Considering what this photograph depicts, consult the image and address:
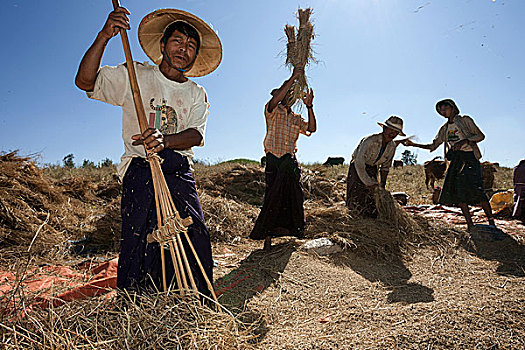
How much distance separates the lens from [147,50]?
1.98m

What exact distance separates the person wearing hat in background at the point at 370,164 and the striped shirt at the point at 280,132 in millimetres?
1010

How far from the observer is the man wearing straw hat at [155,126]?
1.56 metres

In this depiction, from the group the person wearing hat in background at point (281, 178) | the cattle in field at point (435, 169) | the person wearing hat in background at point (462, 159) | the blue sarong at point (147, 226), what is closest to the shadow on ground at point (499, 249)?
the person wearing hat in background at point (462, 159)

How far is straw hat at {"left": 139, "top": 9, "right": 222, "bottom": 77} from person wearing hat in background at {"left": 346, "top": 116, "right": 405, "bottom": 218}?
2.46 m

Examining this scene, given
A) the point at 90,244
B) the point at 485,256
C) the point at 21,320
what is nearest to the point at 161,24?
the point at 21,320

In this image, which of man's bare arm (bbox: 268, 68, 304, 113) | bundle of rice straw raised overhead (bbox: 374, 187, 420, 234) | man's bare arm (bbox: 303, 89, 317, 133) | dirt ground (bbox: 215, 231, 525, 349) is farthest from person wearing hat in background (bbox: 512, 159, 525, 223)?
man's bare arm (bbox: 268, 68, 304, 113)

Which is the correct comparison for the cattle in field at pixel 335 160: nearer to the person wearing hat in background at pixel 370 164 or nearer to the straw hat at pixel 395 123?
the person wearing hat in background at pixel 370 164

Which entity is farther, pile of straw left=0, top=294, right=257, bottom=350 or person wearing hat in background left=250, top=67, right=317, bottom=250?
person wearing hat in background left=250, top=67, right=317, bottom=250

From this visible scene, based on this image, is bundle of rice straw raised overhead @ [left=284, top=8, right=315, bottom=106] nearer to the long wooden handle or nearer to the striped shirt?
the striped shirt

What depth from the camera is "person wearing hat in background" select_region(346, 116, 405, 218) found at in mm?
3971

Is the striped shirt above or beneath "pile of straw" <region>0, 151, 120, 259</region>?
above

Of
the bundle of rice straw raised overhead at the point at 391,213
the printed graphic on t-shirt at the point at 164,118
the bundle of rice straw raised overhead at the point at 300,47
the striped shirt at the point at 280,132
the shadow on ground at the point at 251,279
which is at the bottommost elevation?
the shadow on ground at the point at 251,279

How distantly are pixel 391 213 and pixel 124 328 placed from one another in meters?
3.70

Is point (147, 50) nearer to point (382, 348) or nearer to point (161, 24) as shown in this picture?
point (161, 24)
